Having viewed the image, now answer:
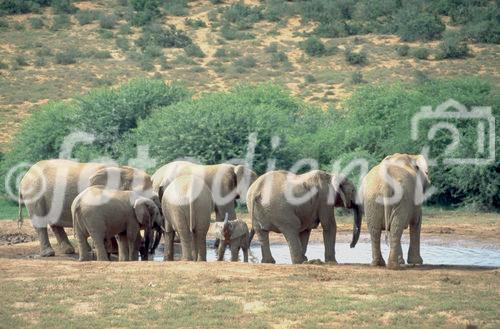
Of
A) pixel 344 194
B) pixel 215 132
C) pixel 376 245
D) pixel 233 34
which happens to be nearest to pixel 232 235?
pixel 344 194

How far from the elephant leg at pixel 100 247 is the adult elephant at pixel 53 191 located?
7.46ft

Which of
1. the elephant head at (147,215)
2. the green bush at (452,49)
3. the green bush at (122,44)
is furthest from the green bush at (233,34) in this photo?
the elephant head at (147,215)

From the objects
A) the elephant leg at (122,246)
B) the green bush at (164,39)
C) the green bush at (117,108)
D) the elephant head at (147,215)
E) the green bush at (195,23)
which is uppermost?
the green bush at (195,23)

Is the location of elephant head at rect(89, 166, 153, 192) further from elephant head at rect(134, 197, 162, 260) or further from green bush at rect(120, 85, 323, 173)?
green bush at rect(120, 85, 323, 173)

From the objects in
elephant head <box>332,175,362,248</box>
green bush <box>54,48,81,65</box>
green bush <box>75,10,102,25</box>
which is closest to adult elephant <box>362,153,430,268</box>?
elephant head <box>332,175,362,248</box>

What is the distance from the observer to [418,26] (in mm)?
52781

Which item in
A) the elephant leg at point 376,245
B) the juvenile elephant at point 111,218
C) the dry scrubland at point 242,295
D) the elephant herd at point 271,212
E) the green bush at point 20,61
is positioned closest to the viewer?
the dry scrubland at point 242,295

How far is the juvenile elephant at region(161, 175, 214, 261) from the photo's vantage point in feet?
55.9

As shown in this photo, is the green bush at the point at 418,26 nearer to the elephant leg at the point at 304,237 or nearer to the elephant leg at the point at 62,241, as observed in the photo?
the elephant leg at the point at 62,241

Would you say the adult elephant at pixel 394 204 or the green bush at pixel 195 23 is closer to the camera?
the adult elephant at pixel 394 204

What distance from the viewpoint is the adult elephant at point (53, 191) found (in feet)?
63.6

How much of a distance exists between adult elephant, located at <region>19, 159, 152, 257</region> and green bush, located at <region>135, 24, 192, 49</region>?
109 feet

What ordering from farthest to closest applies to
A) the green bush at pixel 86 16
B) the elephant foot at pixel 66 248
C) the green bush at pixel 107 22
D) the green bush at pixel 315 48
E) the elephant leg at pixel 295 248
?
the green bush at pixel 86 16
the green bush at pixel 107 22
the green bush at pixel 315 48
the elephant foot at pixel 66 248
the elephant leg at pixel 295 248

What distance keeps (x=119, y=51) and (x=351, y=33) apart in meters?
11.4
